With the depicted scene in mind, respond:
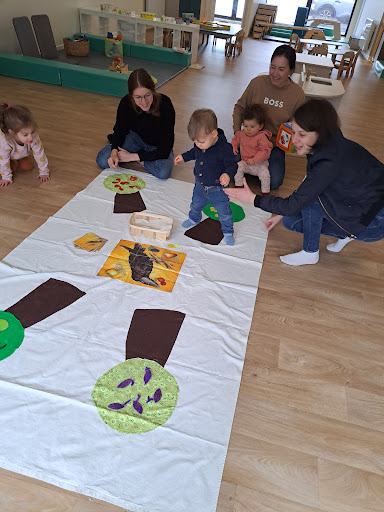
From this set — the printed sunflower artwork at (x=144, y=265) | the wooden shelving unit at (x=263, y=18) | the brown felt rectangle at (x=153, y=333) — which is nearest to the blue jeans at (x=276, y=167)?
the printed sunflower artwork at (x=144, y=265)

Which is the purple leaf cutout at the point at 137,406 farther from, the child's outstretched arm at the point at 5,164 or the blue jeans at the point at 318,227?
the child's outstretched arm at the point at 5,164

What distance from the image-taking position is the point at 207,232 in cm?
222

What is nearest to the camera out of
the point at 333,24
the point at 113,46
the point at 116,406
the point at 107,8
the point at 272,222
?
the point at 116,406

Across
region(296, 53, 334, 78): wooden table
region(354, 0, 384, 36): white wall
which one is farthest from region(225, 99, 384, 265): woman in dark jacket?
region(354, 0, 384, 36): white wall

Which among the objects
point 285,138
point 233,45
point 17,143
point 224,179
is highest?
point 224,179

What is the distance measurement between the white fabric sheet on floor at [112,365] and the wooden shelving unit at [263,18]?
10.2 metres

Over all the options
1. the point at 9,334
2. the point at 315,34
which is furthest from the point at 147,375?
the point at 315,34

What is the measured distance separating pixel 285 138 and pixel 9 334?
2163 millimetres

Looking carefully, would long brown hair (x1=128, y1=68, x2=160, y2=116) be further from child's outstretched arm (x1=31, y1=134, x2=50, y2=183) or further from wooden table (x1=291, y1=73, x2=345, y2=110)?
wooden table (x1=291, y1=73, x2=345, y2=110)

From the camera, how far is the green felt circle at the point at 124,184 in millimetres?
2506

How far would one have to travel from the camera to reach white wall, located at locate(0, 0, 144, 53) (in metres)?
4.59

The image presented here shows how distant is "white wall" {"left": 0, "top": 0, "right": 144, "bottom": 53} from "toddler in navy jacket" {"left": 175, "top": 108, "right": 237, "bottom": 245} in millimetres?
4150

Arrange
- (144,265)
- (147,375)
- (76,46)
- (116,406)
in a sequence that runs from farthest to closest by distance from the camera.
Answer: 1. (76,46)
2. (144,265)
3. (147,375)
4. (116,406)

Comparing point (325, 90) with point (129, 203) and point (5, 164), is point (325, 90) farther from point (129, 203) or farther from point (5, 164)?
point (5, 164)
